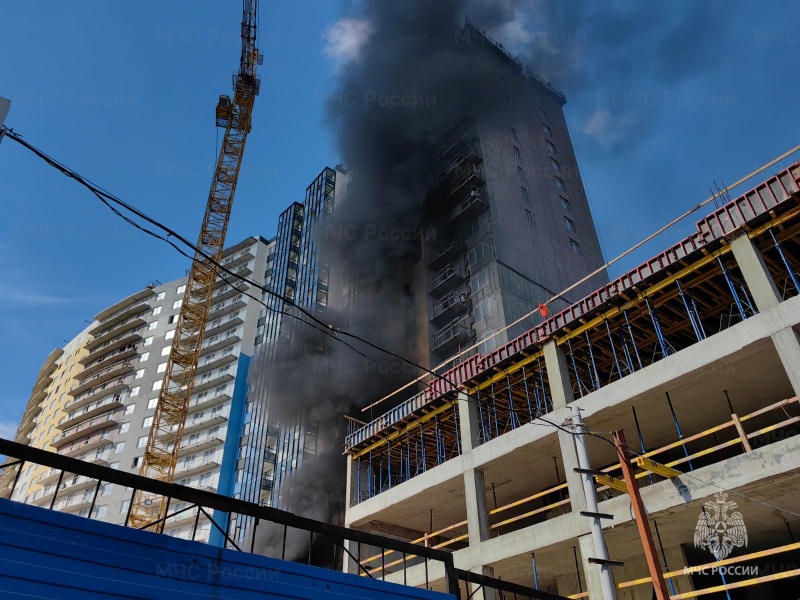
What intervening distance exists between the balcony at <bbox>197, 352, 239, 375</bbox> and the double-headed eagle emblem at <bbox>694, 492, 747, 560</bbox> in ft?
193

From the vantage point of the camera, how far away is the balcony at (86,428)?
70.8m

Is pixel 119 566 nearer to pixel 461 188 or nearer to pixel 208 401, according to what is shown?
pixel 461 188

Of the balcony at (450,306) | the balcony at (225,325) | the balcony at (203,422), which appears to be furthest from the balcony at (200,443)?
the balcony at (450,306)

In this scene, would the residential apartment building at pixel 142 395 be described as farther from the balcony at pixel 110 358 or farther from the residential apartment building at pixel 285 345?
the residential apartment building at pixel 285 345

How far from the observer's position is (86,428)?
71.8m

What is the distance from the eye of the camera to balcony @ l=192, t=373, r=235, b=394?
68750mm

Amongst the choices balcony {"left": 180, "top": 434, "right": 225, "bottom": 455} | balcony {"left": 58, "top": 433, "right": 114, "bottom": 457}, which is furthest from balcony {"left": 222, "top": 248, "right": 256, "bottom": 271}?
balcony {"left": 58, "top": 433, "right": 114, "bottom": 457}

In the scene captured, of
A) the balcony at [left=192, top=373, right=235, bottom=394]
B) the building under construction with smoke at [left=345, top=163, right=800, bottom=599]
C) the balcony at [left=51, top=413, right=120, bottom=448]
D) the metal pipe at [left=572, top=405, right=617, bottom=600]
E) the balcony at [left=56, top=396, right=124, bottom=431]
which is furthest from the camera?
the balcony at [left=56, top=396, right=124, bottom=431]

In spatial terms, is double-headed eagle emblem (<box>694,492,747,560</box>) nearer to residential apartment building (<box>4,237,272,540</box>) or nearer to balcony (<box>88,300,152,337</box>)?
residential apartment building (<box>4,237,272,540</box>)

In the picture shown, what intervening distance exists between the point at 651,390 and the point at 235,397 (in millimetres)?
55703

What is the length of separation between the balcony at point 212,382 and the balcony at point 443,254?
33640 millimetres

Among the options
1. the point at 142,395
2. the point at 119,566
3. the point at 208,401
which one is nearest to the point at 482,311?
the point at 119,566

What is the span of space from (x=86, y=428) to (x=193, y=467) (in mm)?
Answer: 17899

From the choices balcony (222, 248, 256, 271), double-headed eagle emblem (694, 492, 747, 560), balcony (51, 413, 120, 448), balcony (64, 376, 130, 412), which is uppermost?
balcony (222, 248, 256, 271)
